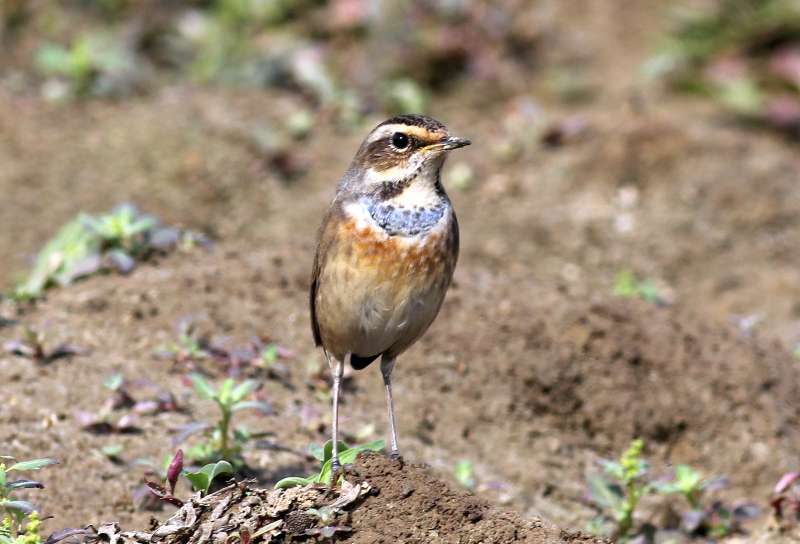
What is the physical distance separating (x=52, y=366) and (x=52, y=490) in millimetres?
1101

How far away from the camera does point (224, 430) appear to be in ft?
17.9

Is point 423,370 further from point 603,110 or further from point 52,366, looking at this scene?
point 603,110

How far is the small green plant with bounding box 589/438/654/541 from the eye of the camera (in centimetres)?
553

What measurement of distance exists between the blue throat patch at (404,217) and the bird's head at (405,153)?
10 cm

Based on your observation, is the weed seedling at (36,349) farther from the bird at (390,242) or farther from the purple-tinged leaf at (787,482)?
the purple-tinged leaf at (787,482)

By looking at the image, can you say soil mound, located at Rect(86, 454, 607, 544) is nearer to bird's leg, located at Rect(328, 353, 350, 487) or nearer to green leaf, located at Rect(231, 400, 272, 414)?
bird's leg, located at Rect(328, 353, 350, 487)

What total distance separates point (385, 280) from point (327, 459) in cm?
83

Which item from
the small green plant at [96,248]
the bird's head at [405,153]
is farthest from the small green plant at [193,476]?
the small green plant at [96,248]

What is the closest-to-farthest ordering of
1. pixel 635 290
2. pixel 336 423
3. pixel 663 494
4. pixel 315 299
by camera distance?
pixel 336 423
pixel 315 299
pixel 663 494
pixel 635 290

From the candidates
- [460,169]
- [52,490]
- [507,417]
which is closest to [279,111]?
[460,169]

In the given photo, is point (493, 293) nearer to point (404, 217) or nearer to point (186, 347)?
point (186, 347)

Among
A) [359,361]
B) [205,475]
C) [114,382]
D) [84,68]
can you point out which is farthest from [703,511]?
[84,68]

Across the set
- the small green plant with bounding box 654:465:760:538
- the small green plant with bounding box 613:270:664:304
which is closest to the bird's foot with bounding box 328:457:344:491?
the small green plant with bounding box 654:465:760:538

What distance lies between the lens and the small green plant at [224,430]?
5458mm
